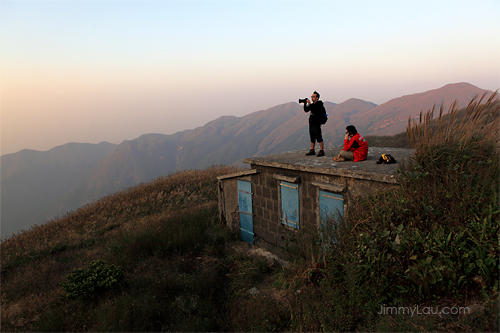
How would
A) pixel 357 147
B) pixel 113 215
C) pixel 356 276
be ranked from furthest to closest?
1. pixel 113 215
2. pixel 357 147
3. pixel 356 276

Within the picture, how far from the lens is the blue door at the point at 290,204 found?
725cm

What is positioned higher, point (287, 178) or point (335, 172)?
point (335, 172)

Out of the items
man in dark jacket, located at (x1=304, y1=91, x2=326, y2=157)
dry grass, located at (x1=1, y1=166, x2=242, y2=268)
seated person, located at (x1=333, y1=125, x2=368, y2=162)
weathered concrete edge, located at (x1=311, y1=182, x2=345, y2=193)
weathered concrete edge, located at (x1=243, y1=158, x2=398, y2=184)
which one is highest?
man in dark jacket, located at (x1=304, y1=91, x2=326, y2=157)

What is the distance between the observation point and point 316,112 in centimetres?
782

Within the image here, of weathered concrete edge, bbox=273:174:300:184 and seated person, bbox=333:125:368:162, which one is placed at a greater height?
seated person, bbox=333:125:368:162

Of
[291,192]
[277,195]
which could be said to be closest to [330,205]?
[291,192]

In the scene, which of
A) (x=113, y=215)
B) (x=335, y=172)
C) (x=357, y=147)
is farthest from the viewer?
(x=113, y=215)

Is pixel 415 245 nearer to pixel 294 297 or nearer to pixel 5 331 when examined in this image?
pixel 294 297

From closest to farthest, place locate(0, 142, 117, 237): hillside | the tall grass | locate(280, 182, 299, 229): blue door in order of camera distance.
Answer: the tall grass < locate(280, 182, 299, 229): blue door < locate(0, 142, 117, 237): hillside

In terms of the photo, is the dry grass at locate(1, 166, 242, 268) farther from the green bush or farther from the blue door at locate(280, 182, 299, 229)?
the blue door at locate(280, 182, 299, 229)

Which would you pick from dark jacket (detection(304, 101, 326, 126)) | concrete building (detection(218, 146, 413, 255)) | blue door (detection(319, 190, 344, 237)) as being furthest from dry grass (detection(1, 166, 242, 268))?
dark jacket (detection(304, 101, 326, 126))

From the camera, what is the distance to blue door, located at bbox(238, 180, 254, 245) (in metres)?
8.89

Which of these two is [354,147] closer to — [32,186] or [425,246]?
[425,246]

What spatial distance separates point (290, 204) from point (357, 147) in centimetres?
237
